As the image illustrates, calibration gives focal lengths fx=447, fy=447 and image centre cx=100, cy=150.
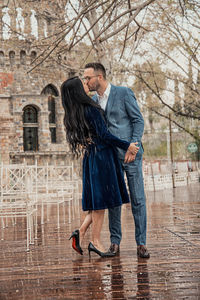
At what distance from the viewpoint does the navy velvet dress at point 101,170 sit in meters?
4.25

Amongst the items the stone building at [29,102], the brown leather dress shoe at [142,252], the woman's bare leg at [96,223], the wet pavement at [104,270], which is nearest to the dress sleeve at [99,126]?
the woman's bare leg at [96,223]

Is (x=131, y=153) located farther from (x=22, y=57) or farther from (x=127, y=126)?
(x=22, y=57)

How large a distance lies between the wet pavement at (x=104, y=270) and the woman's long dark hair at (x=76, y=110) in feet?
3.66

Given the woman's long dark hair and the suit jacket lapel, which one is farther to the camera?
the suit jacket lapel

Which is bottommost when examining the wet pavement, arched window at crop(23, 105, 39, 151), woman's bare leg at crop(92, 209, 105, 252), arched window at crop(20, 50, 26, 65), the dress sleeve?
the wet pavement

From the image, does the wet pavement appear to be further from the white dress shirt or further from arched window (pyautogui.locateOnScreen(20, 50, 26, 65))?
arched window (pyautogui.locateOnScreen(20, 50, 26, 65))

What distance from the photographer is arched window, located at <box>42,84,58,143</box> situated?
24797 mm

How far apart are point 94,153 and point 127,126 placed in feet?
1.42

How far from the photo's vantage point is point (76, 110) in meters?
4.34

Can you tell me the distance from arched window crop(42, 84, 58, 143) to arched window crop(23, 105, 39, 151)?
3.10 feet

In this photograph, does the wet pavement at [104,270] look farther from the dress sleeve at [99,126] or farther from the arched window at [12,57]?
the arched window at [12,57]

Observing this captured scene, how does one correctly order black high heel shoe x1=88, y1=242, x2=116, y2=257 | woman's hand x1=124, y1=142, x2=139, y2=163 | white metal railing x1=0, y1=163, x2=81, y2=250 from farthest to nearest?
white metal railing x1=0, y1=163, x2=81, y2=250 → black high heel shoe x1=88, y1=242, x2=116, y2=257 → woman's hand x1=124, y1=142, x2=139, y2=163

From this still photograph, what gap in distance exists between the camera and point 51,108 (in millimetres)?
25234

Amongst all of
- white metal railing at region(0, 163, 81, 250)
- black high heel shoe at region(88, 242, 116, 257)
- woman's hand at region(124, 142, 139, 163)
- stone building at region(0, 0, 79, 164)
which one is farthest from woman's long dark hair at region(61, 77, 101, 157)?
stone building at region(0, 0, 79, 164)
